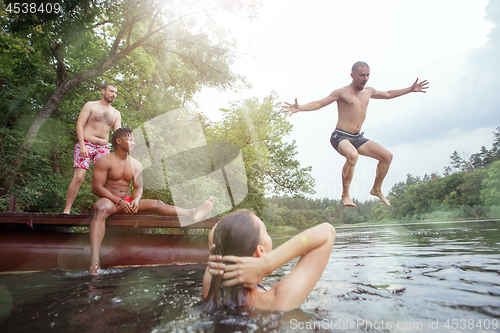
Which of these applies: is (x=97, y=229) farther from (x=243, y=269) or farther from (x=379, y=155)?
(x=379, y=155)

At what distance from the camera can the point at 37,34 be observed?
9289 millimetres

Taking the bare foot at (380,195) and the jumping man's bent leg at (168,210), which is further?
the bare foot at (380,195)

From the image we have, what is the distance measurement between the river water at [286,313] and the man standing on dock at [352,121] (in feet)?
4.89

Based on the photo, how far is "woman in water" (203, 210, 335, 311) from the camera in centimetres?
176

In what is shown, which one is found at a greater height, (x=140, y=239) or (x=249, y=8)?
(x=249, y=8)

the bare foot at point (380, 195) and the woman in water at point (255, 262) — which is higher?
the bare foot at point (380, 195)

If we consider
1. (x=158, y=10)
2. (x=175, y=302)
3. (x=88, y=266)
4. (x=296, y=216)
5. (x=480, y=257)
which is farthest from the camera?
(x=296, y=216)

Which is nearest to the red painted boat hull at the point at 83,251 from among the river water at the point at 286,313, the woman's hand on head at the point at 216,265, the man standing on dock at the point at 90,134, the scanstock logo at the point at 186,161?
the river water at the point at 286,313

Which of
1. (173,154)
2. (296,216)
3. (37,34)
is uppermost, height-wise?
(37,34)

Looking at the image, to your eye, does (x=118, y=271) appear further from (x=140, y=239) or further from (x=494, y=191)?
(x=494, y=191)

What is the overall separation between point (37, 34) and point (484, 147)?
78.9m

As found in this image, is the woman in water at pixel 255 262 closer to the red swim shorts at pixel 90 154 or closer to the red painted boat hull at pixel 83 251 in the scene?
the red painted boat hull at pixel 83 251

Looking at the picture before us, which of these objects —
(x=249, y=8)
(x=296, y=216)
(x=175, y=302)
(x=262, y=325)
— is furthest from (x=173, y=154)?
(x=296, y=216)

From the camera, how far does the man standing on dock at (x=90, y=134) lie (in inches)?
193
